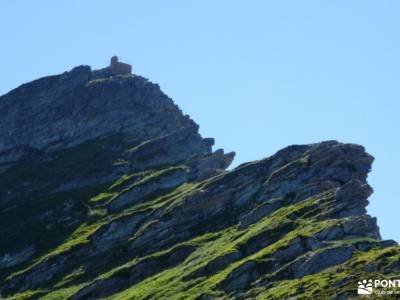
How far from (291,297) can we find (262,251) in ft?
89.6

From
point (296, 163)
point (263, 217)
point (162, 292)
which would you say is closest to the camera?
point (162, 292)

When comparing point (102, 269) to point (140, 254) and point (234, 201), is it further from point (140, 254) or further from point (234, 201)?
point (234, 201)

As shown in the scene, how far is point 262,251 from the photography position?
520 feet

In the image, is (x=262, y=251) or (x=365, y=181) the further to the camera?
(x=365, y=181)

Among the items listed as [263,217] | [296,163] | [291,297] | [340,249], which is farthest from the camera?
[296,163]

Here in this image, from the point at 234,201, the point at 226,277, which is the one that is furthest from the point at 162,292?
the point at 234,201

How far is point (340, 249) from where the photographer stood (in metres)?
145

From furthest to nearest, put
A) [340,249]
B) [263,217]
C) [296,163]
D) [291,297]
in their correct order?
[296,163] → [263,217] → [340,249] → [291,297]

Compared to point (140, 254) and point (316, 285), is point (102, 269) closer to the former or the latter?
point (140, 254)

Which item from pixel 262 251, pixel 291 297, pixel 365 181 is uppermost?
pixel 365 181

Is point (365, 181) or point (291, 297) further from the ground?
point (365, 181)

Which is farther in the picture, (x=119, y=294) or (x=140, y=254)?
(x=140, y=254)

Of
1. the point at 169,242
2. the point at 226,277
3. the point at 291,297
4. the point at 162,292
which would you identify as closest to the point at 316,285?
the point at 291,297

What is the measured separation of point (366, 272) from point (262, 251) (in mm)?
30286
